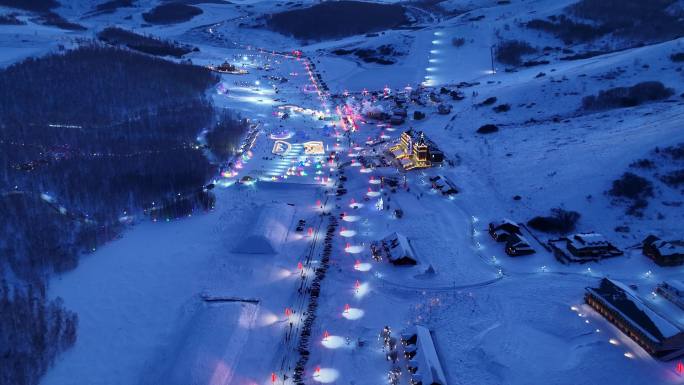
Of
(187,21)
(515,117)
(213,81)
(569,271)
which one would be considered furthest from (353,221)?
(187,21)

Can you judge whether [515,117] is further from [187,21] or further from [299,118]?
[187,21]

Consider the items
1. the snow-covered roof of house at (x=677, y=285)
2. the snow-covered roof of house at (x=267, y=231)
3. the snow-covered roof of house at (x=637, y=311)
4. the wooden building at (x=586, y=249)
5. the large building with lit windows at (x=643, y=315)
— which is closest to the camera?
the large building with lit windows at (x=643, y=315)

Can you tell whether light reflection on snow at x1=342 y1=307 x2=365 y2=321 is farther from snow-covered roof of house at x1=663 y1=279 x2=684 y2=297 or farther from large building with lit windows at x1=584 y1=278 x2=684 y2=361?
snow-covered roof of house at x1=663 y1=279 x2=684 y2=297

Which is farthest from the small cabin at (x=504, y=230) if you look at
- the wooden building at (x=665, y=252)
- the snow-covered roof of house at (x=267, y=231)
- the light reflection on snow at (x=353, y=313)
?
the snow-covered roof of house at (x=267, y=231)

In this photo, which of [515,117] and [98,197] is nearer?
[98,197]

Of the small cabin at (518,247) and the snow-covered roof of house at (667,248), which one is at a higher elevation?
the snow-covered roof of house at (667,248)

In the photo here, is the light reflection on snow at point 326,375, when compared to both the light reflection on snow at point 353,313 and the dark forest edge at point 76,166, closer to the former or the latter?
the light reflection on snow at point 353,313
